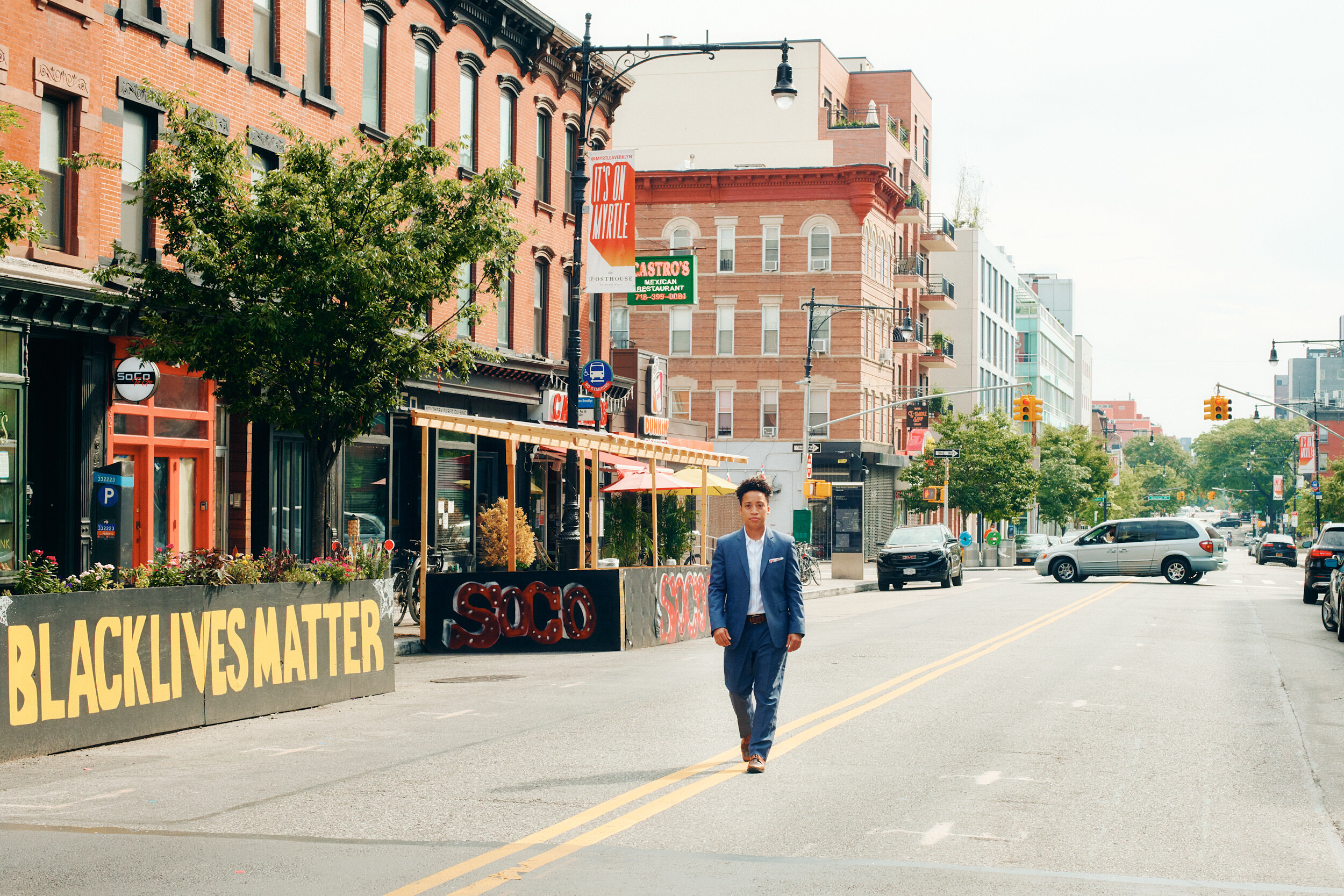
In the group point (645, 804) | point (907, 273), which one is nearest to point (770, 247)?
point (907, 273)

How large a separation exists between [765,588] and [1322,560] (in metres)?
21.8

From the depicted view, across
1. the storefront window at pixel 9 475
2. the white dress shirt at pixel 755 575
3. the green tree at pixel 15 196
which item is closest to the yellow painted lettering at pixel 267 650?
the green tree at pixel 15 196

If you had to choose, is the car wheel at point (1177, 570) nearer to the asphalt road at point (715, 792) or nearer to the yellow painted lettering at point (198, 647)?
the asphalt road at point (715, 792)

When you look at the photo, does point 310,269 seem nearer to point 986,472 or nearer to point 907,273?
point 986,472

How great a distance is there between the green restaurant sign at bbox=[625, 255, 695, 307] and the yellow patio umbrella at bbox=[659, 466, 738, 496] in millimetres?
3693

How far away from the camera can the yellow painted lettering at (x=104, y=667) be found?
10.2m

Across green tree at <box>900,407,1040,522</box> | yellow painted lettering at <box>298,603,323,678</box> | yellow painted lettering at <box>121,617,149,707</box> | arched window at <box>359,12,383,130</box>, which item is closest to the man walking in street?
yellow painted lettering at <box>121,617,149,707</box>

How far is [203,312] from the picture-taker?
55.6ft

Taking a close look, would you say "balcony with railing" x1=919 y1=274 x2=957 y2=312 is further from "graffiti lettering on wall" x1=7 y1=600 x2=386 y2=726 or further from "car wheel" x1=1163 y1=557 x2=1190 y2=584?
"graffiti lettering on wall" x1=7 y1=600 x2=386 y2=726

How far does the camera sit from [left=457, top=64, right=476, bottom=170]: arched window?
29078mm

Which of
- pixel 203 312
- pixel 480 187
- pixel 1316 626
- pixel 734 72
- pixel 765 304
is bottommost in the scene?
pixel 1316 626

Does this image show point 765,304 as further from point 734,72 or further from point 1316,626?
point 1316,626

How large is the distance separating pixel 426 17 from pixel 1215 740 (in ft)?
71.7

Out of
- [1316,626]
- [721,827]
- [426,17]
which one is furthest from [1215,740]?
[426,17]
